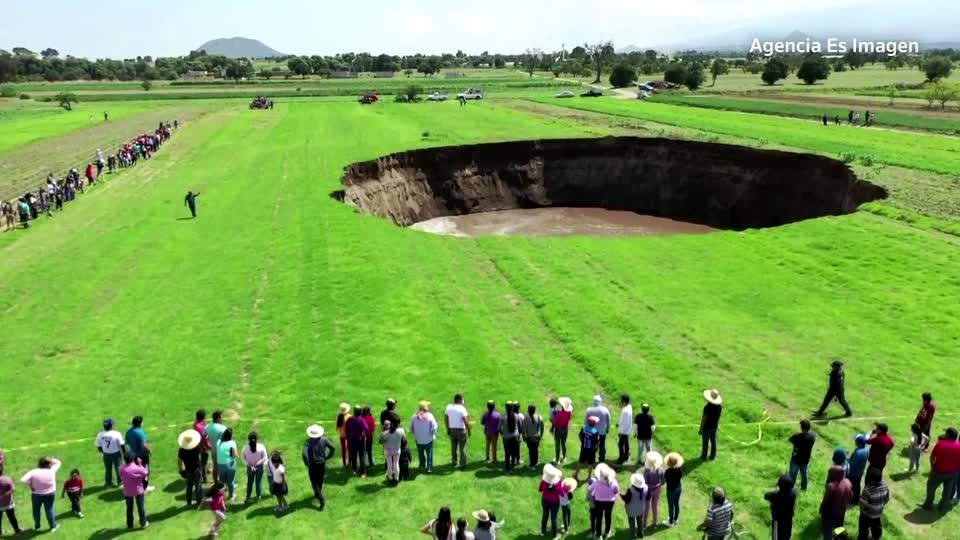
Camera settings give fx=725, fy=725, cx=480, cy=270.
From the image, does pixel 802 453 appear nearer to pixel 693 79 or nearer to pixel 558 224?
pixel 558 224

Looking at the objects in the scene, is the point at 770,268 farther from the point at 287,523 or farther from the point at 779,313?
the point at 287,523

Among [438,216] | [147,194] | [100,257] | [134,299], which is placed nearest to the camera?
[134,299]

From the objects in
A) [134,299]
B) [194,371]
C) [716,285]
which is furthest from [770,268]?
[134,299]

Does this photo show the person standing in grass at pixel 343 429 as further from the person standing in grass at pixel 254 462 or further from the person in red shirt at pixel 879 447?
the person in red shirt at pixel 879 447

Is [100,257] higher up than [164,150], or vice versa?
[164,150]

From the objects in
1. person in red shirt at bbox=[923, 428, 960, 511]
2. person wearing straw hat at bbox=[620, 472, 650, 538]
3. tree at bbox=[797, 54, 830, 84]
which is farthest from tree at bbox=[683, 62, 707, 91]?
person wearing straw hat at bbox=[620, 472, 650, 538]

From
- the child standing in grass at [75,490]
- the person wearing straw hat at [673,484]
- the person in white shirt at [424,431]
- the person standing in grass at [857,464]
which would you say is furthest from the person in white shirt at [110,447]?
the person standing in grass at [857,464]

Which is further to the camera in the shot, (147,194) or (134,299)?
(147,194)

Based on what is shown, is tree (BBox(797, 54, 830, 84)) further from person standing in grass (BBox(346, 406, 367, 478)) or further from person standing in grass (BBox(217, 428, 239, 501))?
person standing in grass (BBox(217, 428, 239, 501))
